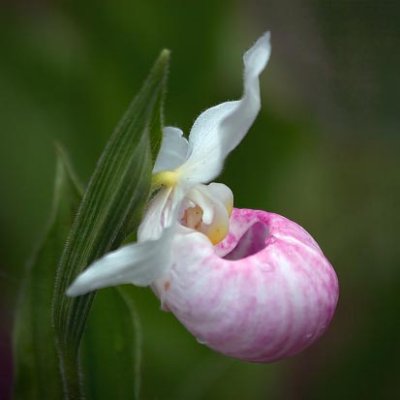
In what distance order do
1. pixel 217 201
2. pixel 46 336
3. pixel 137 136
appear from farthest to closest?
pixel 46 336, pixel 217 201, pixel 137 136

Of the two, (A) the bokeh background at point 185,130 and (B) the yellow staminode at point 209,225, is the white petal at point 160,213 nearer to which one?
(B) the yellow staminode at point 209,225

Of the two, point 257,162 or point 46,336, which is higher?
point 257,162

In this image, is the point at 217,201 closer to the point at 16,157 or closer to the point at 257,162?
the point at 257,162

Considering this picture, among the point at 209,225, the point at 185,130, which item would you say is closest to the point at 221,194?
the point at 209,225

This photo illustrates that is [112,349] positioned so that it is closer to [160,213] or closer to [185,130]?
[160,213]

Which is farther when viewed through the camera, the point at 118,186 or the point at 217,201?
Answer: the point at 217,201

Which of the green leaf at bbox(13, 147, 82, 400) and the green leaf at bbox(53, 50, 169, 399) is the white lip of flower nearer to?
the green leaf at bbox(53, 50, 169, 399)

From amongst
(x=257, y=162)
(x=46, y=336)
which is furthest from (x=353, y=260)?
(x=46, y=336)
